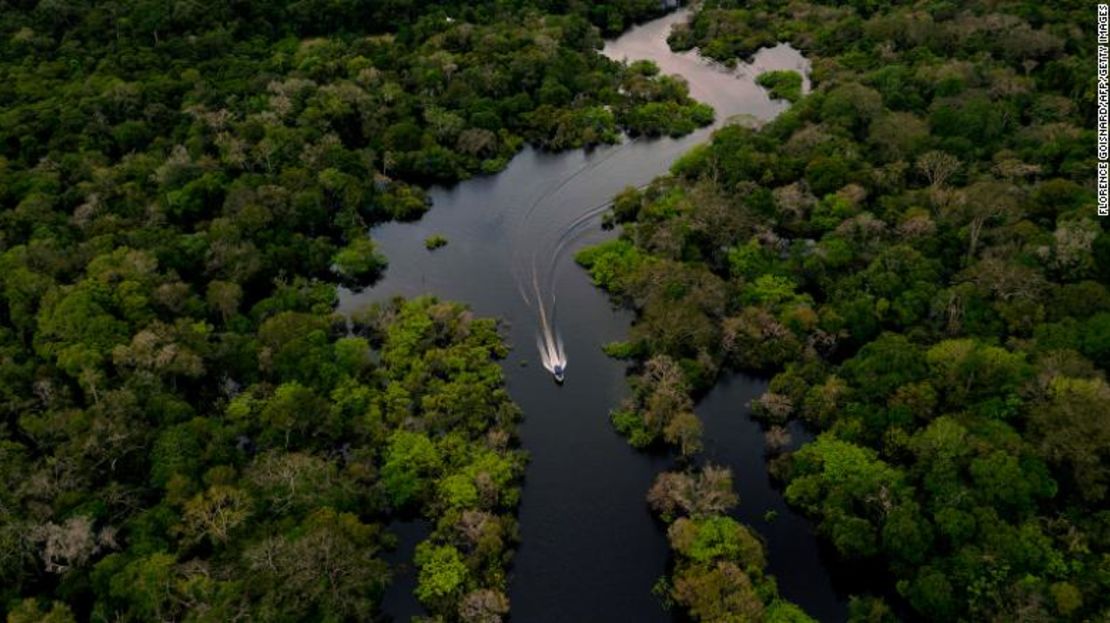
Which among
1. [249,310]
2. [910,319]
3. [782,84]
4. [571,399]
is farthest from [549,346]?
[782,84]

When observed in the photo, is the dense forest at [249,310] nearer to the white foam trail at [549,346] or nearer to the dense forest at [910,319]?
the white foam trail at [549,346]

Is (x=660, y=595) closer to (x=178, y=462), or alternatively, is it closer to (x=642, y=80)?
(x=178, y=462)

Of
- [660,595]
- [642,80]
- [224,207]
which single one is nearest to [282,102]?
[224,207]

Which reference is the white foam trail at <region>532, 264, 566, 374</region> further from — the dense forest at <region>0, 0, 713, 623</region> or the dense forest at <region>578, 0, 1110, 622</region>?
the dense forest at <region>578, 0, 1110, 622</region>

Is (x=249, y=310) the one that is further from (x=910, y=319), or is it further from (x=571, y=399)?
(x=910, y=319)

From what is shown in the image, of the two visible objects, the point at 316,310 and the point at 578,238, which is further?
the point at 578,238

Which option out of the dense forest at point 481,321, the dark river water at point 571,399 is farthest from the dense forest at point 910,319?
the dark river water at point 571,399
